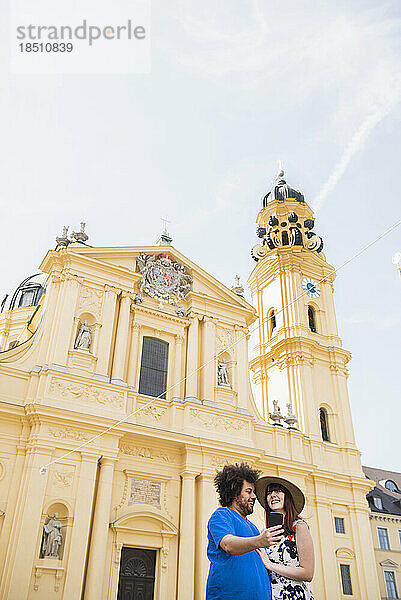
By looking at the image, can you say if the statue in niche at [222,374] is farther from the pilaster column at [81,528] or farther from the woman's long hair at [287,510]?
the woman's long hair at [287,510]

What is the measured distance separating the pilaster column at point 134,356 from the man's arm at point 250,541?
543 inches

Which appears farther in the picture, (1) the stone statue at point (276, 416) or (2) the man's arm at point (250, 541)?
(1) the stone statue at point (276, 416)

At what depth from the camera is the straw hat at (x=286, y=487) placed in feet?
13.9

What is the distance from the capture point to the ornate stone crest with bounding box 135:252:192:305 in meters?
19.2

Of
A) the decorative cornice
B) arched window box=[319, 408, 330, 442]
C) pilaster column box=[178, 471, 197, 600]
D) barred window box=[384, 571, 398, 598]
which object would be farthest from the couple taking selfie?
barred window box=[384, 571, 398, 598]

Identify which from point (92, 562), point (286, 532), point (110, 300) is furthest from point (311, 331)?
point (286, 532)

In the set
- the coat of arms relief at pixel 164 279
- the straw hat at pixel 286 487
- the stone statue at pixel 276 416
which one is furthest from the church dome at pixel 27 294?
the straw hat at pixel 286 487

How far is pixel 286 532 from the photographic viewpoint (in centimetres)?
403

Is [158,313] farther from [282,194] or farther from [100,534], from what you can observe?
[282,194]

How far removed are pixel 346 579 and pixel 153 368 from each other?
31.8ft

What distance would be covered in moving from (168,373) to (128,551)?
578cm

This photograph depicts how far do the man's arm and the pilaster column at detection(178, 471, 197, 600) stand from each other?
41.9 feet

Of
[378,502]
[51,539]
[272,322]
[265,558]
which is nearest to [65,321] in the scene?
[51,539]

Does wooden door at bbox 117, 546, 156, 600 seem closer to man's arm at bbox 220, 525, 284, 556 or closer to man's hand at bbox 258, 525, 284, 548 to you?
man's arm at bbox 220, 525, 284, 556
